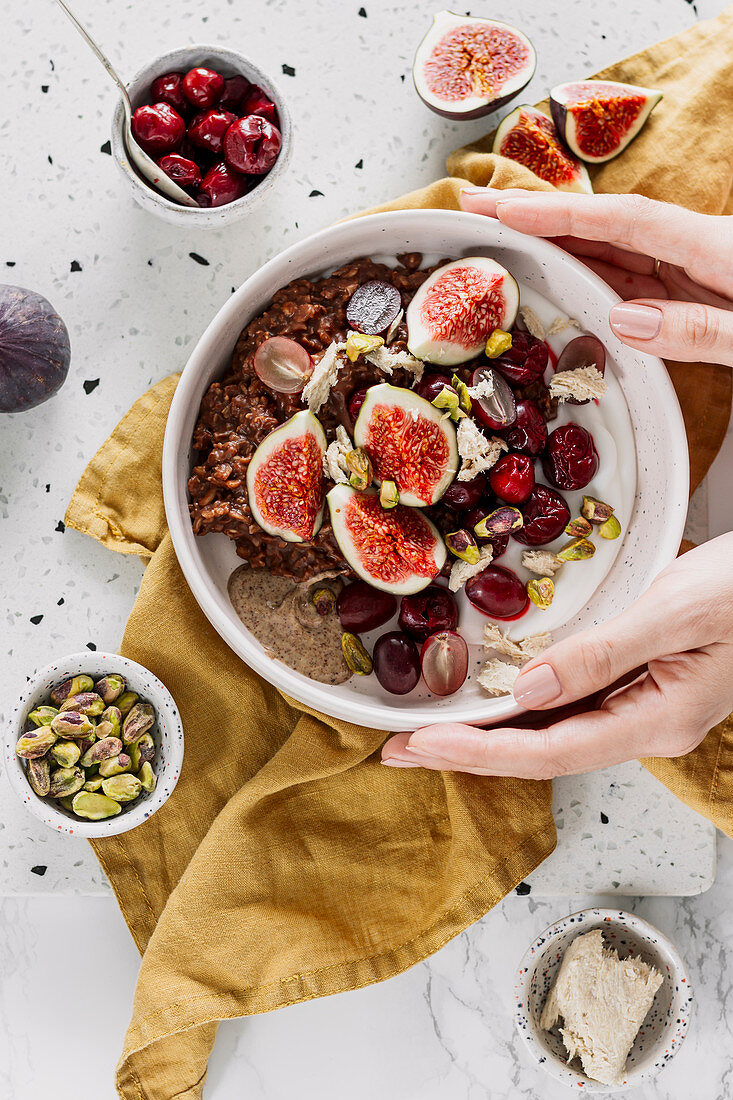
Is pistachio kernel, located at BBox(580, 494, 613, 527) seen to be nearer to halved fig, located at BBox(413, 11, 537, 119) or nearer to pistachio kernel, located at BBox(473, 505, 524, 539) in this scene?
pistachio kernel, located at BBox(473, 505, 524, 539)

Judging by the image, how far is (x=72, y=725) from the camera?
1931 mm

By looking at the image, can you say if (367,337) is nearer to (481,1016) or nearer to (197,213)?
(197,213)

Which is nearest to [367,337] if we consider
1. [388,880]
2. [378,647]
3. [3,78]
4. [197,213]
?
[197,213]

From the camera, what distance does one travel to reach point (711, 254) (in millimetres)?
1857

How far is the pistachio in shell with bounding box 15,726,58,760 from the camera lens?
1.92 m

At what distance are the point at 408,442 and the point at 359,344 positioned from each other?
0.23 metres

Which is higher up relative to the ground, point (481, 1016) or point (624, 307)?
point (624, 307)

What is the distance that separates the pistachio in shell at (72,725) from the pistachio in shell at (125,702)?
86 mm

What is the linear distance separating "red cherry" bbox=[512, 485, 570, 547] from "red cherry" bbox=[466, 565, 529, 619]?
0.10 m

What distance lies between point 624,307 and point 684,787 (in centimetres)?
113

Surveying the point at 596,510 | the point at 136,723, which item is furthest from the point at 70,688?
the point at 596,510

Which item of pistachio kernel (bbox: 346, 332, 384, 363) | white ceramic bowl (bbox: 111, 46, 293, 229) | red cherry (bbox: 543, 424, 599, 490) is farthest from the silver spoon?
red cherry (bbox: 543, 424, 599, 490)

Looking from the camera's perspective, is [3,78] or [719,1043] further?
[719,1043]

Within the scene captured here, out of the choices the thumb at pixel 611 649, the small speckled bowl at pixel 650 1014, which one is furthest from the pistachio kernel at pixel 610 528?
the small speckled bowl at pixel 650 1014
